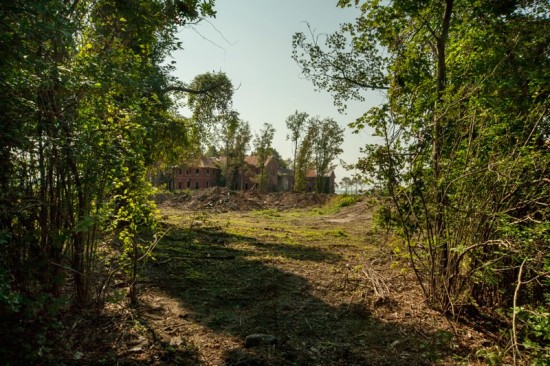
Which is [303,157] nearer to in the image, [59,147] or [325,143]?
[325,143]

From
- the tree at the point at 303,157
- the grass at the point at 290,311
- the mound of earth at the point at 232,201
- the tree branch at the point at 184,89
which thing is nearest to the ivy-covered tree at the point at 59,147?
the grass at the point at 290,311

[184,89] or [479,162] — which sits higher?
[184,89]

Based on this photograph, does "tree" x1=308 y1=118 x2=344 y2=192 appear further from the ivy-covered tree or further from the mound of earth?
the ivy-covered tree

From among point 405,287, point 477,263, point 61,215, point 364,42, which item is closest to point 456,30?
point 364,42

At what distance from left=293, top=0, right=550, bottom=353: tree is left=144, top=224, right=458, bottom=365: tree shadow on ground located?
1.23m

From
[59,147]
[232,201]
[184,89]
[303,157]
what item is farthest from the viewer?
[303,157]

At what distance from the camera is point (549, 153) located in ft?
13.2

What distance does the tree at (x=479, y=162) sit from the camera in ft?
14.5

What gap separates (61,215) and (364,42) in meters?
7.90

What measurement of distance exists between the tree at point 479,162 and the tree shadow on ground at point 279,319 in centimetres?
123

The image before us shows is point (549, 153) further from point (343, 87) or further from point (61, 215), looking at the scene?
point (343, 87)

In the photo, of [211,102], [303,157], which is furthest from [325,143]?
[211,102]

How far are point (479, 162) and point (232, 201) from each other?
27599mm

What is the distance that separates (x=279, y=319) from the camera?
17.6ft
